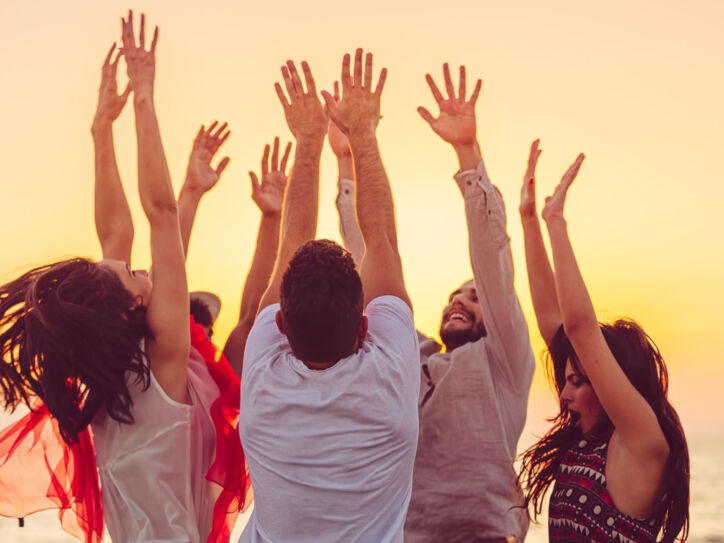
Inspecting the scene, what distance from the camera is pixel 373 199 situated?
3430mm

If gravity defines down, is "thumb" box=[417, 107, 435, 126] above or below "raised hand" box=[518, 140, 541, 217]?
above

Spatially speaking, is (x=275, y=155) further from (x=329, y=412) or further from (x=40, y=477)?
(x=329, y=412)

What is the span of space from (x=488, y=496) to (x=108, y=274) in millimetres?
2109

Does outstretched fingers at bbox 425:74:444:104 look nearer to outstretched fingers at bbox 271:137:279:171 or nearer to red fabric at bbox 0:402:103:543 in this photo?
outstretched fingers at bbox 271:137:279:171

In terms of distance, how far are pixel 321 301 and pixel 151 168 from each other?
1.03m

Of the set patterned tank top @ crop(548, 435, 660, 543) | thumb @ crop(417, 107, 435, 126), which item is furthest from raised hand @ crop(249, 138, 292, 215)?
patterned tank top @ crop(548, 435, 660, 543)

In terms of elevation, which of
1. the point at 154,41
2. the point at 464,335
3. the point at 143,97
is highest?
the point at 154,41

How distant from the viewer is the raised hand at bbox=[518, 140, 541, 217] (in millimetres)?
4223

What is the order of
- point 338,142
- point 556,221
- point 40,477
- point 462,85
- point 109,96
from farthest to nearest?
point 338,142 → point 109,96 → point 462,85 → point 40,477 → point 556,221

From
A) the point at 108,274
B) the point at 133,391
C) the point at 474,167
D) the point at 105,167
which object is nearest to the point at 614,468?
the point at 474,167

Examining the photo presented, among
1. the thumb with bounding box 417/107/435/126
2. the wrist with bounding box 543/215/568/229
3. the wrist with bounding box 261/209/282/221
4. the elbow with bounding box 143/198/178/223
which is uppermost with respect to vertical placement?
the thumb with bounding box 417/107/435/126

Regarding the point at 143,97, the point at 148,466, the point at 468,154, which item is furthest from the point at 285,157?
the point at 148,466

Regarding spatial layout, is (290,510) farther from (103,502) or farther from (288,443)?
(103,502)

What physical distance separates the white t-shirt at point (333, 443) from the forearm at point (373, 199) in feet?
1.74
